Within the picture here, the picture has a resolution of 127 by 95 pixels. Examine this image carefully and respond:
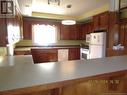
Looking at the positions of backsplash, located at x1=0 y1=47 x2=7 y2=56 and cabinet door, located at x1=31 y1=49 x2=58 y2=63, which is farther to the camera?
cabinet door, located at x1=31 y1=49 x2=58 y2=63

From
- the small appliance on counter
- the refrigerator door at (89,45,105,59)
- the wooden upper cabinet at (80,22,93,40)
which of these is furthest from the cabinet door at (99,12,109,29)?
the wooden upper cabinet at (80,22,93,40)

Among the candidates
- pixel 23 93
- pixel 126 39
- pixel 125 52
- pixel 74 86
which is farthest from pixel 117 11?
pixel 23 93

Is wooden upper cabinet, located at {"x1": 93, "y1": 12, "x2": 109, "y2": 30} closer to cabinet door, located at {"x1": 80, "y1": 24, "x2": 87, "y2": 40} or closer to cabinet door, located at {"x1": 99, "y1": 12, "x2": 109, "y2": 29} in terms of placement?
cabinet door, located at {"x1": 99, "y1": 12, "x2": 109, "y2": 29}

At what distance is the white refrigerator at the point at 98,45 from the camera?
3736mm

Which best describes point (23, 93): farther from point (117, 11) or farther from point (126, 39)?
point (117, 11)

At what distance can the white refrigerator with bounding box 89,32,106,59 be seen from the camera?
12.3ft

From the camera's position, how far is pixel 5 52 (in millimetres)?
3107

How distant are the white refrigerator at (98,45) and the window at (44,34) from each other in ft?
7.67

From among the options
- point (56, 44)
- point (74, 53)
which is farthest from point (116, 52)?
point (56, 44)

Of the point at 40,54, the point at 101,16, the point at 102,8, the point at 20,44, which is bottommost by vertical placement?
the point at 40,54

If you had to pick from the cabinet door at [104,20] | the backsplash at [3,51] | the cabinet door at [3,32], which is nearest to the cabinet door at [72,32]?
the cabinet door at [104,20]

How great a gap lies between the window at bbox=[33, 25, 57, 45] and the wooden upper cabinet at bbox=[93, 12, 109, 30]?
2203 millimetres

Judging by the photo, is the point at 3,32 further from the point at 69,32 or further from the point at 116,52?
the point at 69,32

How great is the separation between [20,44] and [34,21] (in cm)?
118
